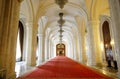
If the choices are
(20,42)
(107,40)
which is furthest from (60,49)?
(107,40)

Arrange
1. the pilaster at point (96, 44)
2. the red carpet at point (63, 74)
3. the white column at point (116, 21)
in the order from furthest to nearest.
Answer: the pilaster at point (96, 44)
the red carpet at point (63, 74)
the white column at point (116, 21)

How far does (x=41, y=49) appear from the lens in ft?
51.1

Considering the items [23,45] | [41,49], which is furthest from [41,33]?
[23,45]

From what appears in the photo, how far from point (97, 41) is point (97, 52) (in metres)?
0.89

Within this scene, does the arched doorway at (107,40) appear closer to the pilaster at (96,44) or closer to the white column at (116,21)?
the pilaster at (96,44)

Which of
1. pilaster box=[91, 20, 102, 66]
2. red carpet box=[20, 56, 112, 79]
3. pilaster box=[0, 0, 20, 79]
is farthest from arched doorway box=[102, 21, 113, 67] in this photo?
pilaster box=[0, 0, 20, 79]

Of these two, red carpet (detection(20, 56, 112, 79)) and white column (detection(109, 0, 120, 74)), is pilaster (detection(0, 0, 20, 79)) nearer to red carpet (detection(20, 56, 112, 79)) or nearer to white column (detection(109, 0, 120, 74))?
red carpet (detection(20, 56, 112, 79))

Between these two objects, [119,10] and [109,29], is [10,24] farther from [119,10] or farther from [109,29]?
[109,29]

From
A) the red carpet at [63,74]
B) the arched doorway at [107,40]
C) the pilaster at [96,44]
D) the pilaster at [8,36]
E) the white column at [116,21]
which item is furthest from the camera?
the arched doorway at [107,40]

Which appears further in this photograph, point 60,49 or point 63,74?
point 60,49

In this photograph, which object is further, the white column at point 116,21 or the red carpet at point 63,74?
the red carpet at point 63,74

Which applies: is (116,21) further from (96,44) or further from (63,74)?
(96,44)

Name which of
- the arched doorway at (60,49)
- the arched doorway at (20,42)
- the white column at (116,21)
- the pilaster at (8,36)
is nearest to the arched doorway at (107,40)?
the white column at (116,21)

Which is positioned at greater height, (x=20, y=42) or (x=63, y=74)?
(x=20, y=42)
